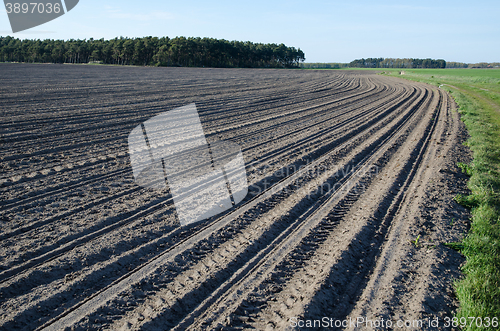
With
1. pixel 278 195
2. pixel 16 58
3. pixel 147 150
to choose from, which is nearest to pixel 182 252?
pixel 278 195

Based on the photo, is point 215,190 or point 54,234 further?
point 215,190

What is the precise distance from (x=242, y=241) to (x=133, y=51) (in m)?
78.7

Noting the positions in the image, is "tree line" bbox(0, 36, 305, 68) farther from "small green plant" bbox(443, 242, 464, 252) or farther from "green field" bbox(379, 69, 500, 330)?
"small green plant" bbox(443, 242, 464, 252)

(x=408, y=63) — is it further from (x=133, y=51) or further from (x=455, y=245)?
(x=455, y=245)

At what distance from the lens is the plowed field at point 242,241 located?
310 cm

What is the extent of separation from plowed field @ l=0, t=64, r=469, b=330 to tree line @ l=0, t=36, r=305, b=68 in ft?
220

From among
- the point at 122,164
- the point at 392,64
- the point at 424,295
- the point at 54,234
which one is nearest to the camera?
the point at 424,295

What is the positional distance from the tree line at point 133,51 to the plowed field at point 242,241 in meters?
67.2

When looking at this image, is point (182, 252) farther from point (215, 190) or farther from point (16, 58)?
point (16, 58)

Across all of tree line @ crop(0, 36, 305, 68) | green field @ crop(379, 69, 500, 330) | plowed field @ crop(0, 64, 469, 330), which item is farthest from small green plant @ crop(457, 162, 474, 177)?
tree line @ crop(0, 36, 305, 68)

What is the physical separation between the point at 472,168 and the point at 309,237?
5268 mm

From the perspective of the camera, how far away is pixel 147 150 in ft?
27.1

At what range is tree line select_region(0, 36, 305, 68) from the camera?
71938mm

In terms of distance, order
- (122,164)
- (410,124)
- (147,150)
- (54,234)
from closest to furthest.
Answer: (54,234)
(122,164)
(147,150)
(410,124)
